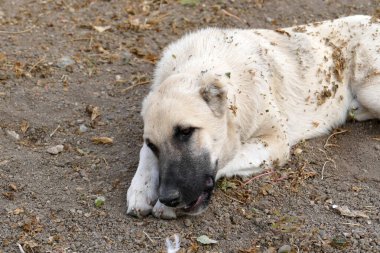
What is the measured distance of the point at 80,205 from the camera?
16.2 ft

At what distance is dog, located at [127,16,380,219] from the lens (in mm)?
4738

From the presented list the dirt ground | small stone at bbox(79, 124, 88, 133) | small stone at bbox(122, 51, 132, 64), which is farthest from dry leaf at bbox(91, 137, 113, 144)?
small stone at bbox(122, 51, 132, 64)

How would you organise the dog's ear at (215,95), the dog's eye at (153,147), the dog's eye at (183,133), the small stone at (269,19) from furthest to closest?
the small stone at (269,19) → the dog's ear at (215,95) → the dog's eye at (153,147) → the dog's eye at (183,133)

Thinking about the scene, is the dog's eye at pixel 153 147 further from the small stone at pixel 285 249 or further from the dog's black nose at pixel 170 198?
the small stone at pixel 285 249

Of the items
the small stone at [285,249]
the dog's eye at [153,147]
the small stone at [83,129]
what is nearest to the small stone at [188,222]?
the dog's eye at [153,147]

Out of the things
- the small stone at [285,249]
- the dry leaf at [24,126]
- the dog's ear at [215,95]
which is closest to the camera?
the small stone at [285,249]

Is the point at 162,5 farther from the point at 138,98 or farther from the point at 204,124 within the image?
the point at 204,124

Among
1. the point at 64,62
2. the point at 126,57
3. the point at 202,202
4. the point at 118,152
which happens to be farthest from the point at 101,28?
the point at 202,202

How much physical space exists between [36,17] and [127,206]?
3673mm

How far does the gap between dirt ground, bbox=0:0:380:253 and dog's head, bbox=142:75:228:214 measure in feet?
0.99

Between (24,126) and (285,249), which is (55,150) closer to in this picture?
(24,126)

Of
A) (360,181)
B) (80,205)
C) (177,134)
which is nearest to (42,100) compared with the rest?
(80,205)

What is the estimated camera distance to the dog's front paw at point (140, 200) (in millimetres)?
4852

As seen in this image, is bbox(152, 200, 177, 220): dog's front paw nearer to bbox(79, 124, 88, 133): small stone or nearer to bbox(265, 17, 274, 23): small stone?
bbox(79, 124, 88, 133): small stone
